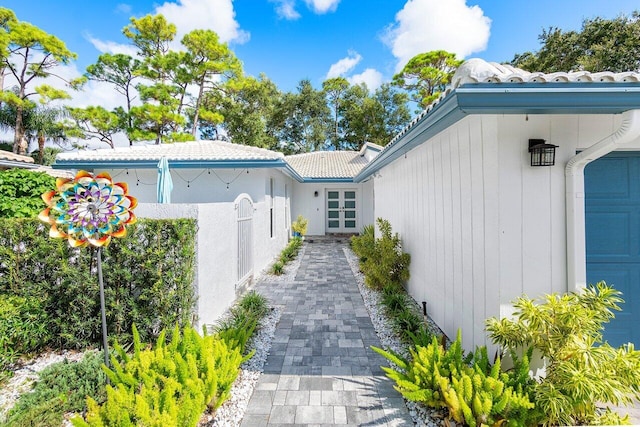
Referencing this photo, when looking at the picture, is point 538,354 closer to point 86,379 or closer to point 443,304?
point 443,304

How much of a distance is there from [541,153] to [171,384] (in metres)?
4.26

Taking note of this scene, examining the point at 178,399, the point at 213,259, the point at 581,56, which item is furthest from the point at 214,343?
the point at 581,56

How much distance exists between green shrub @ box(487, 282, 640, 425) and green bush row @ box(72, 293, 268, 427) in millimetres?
2897

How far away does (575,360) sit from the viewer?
2.56 meters

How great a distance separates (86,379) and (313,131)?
30.4 m

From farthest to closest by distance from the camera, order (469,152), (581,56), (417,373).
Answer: (581,56) → (469,152) → (417,373)

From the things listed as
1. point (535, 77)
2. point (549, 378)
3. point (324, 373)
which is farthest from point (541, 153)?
point (324, 373)

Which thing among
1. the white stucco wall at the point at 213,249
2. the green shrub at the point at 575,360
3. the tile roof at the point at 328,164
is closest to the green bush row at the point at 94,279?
the white stucco wall at the point at 213,249

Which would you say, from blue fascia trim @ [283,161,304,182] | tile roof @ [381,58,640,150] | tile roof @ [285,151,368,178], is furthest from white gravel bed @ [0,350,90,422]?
tile roof @ [285,151,368,178]

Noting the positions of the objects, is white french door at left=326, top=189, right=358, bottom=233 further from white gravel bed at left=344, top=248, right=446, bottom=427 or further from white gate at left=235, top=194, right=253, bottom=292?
white gate at left=235, top=194, right=253, bottom=292

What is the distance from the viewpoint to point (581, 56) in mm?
19109

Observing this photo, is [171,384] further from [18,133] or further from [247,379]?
[18,133]

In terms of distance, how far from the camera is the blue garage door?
138 inches

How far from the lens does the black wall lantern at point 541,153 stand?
3.12 metres
